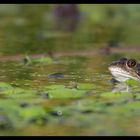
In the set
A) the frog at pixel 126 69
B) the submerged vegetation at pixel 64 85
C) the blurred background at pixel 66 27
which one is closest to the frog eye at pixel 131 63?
the frog at pixel 126 69

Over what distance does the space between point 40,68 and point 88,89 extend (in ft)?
6.21

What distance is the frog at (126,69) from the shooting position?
24.7 feet

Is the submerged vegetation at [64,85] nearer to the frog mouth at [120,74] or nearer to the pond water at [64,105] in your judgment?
the pond water at [64,105]

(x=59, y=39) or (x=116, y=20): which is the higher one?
(x=116, y=20)

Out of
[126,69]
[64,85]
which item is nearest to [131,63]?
[126,69]

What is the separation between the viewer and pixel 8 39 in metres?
12.8

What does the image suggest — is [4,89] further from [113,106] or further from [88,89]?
[113,106]

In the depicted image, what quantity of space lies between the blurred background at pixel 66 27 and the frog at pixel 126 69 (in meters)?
3.37

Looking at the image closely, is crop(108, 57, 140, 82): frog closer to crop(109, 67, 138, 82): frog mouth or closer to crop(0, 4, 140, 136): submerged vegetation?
crop(109, 67, 138, 82): frog mouth

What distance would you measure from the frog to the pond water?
0.18 meters

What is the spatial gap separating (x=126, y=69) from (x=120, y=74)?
106 millimetres

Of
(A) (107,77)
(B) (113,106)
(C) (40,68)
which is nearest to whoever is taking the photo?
(B) (113,106)

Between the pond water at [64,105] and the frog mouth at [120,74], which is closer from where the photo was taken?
the pond water at [64,105]

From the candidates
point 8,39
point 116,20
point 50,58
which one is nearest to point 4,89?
point 50,58
